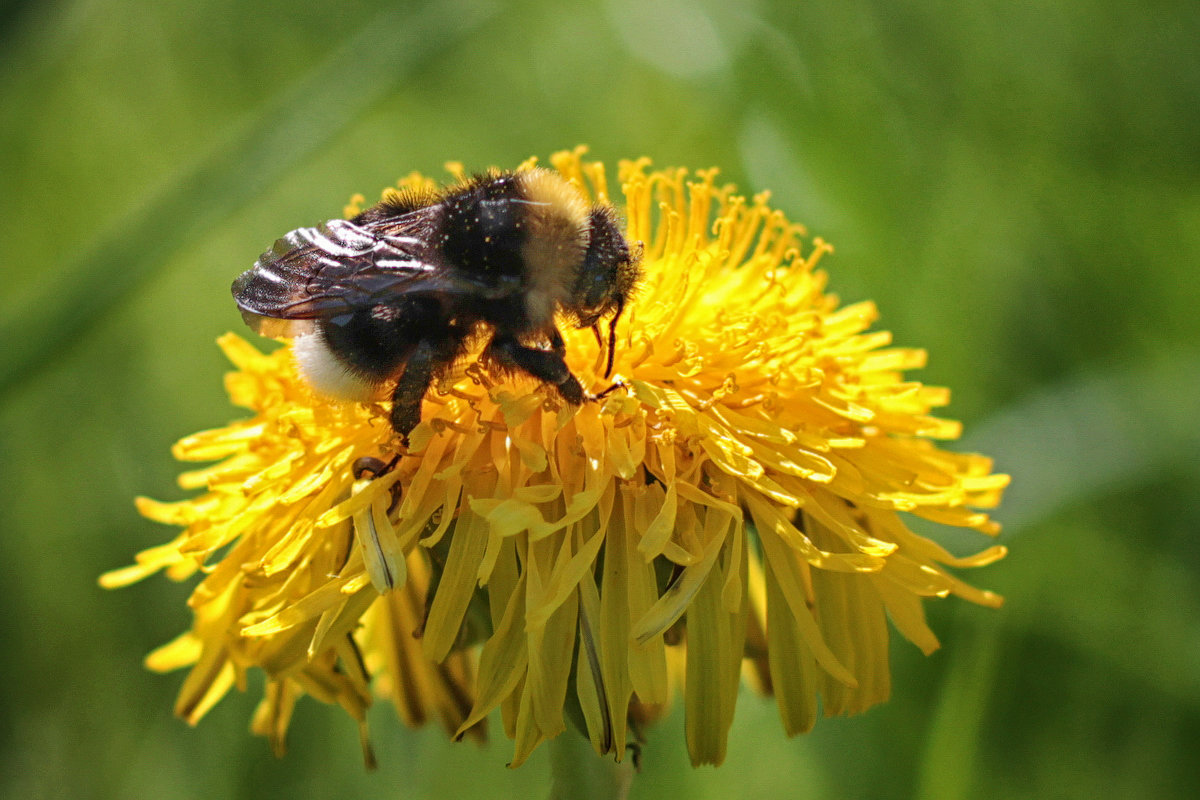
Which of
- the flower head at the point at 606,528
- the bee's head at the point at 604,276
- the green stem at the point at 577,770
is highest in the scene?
the bee's head at the point at 604,276

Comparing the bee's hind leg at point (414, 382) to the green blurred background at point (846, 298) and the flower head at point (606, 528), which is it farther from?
the green blurred background at point (846, 298)

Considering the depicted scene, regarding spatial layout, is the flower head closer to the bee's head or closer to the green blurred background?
the bee's head

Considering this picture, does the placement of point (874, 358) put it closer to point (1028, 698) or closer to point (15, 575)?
point (1028, 698)

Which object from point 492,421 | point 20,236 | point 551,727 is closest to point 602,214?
point 492,421

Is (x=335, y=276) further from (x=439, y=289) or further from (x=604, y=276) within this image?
(x=604, y=276)

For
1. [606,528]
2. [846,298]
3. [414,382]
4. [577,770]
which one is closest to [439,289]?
[414,382]

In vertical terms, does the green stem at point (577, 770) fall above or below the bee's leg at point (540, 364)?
below

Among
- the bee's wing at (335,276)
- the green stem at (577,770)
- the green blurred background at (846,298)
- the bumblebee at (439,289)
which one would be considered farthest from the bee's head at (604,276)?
the green blurred background at (846,298)
